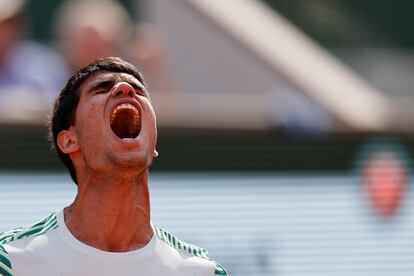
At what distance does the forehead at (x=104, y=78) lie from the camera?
4.86 m

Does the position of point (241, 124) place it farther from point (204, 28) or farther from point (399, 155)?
point (204, 28)

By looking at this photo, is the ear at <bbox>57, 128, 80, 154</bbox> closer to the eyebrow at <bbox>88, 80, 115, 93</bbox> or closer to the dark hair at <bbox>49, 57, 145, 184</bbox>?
the dark hair at <bbox>49, 57, 145, 184</bbox>

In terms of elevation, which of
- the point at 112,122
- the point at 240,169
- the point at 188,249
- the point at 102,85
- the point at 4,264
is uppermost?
the point at 240,169

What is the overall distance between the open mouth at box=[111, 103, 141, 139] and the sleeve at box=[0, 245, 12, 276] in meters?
0.59

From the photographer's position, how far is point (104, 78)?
16.0 ft

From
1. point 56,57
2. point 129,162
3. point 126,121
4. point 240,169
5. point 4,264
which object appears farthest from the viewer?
point 56,57

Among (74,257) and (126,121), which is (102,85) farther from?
(74,257)

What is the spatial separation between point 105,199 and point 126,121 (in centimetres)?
29

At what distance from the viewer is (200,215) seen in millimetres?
10242

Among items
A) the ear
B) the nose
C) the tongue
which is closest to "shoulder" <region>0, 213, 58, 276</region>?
the ear

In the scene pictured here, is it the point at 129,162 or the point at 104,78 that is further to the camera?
the point at 104,78

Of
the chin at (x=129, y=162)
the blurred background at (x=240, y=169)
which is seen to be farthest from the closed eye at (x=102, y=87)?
the blurred background at (x=240, y=169)

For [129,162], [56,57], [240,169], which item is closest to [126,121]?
[129,162]

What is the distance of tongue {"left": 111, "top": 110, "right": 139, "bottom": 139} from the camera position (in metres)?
4.92
